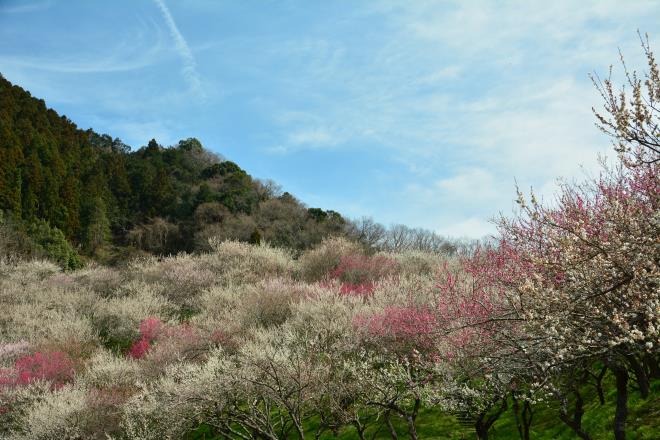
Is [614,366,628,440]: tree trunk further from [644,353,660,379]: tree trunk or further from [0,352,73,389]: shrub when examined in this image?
[0,352,73,389]: shrub

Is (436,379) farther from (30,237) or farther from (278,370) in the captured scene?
(30,237)

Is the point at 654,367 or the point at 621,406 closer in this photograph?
the point at 621,406

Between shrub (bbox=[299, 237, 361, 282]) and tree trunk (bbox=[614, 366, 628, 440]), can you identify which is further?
shrub (bbox=[299, 237, 361, 282])

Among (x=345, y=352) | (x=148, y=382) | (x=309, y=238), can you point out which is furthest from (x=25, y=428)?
(x=309, y=238)

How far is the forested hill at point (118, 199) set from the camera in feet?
141

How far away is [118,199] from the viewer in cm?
Result: 5634

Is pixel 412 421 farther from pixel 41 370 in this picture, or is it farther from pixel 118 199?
pixel 118 199

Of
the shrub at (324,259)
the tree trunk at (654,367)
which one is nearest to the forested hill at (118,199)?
the shrub at (324,259)

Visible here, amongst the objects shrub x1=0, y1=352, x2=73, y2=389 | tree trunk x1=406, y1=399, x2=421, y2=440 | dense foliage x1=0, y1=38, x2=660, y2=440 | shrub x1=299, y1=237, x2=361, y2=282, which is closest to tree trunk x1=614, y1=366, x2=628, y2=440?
dense foliage x1=0, y1=38, x2=660, y2=440

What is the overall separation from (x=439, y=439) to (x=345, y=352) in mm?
3490

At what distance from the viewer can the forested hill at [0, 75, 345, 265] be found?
43094 millimetres

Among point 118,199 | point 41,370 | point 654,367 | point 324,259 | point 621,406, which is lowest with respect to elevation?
point 654,367

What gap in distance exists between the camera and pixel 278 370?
435 inches

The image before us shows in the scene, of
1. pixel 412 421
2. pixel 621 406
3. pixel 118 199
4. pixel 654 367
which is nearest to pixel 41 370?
pixel 412 421
